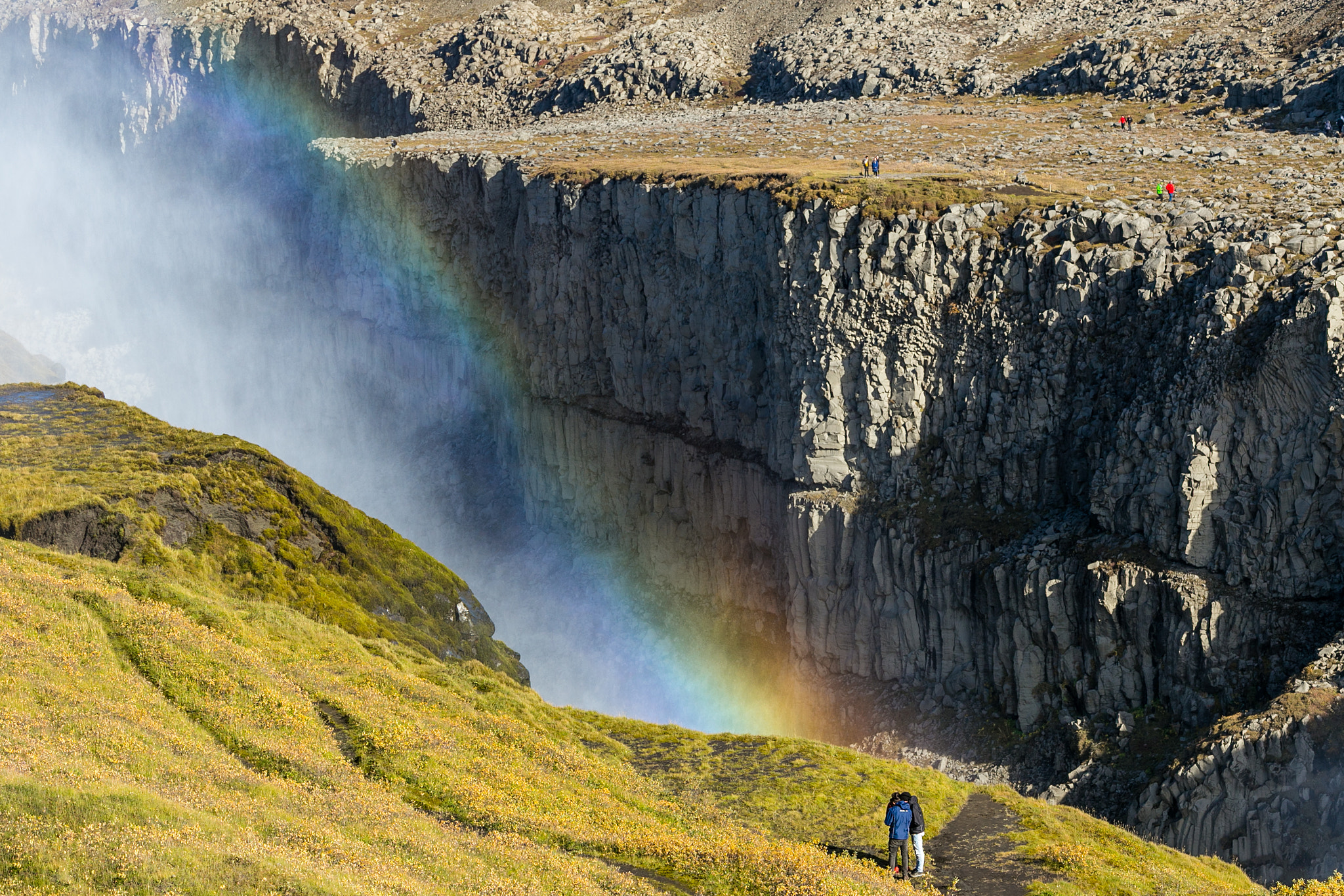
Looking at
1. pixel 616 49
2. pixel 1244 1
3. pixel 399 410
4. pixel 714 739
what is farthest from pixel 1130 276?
pixel 616 49

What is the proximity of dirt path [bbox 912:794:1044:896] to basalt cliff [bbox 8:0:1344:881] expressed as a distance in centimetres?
774

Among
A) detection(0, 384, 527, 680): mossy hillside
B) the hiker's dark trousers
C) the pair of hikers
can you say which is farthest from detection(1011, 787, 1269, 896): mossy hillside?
detection(0, 384, 527, 680): mossy hillside

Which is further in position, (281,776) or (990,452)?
(990,452)

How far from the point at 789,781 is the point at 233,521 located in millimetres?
18958

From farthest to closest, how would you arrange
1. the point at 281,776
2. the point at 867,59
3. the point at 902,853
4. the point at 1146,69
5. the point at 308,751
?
the point at 867,59 < the point at 1146,69 < the point at 902,853 < the point at 308,751 < the point at 281,776

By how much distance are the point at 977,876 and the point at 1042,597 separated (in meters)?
18.9

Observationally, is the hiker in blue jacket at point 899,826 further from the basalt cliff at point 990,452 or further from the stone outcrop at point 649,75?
the stone outcrop at point 649,75

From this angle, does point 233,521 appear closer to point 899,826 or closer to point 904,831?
point 899,826

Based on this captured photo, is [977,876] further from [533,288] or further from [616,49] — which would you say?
[616,49]

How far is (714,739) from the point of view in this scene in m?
35.2

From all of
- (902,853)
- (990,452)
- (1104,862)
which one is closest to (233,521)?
(902,853)

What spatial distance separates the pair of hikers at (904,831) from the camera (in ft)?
75.7

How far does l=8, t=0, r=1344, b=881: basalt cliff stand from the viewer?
36156mm

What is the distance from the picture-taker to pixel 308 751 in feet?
73.0
